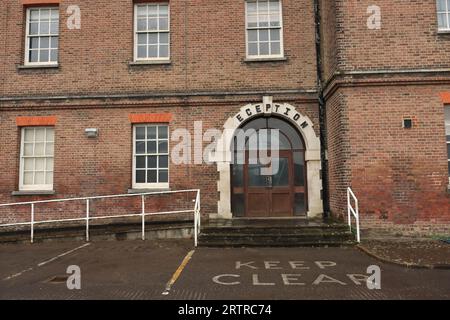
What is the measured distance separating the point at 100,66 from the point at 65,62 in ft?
3.66

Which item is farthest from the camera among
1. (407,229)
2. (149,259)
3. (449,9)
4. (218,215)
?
(218,215)

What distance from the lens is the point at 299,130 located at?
36.7ft

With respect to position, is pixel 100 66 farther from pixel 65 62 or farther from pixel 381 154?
pixel 381 154

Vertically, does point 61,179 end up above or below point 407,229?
above

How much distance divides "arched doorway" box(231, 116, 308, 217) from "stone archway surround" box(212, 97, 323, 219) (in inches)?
12.5

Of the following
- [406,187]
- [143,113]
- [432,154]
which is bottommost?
[406,187]

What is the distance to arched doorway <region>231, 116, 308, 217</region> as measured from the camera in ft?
37.0

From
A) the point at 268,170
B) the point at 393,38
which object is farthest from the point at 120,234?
the point at 393,38

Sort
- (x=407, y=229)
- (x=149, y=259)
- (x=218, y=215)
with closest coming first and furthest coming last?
1. (x=149, y=259)
2. (x=407, y=229)
3. (x=218, y=215)

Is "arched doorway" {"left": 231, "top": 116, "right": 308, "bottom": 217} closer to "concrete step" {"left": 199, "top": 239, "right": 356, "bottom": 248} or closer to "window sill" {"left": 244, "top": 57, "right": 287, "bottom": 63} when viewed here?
"window sill" {"left": 244, "top": 57, "right": 287, "bottom": 63}

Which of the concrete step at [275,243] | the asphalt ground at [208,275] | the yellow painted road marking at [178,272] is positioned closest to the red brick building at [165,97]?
the concrete step at [275,243]

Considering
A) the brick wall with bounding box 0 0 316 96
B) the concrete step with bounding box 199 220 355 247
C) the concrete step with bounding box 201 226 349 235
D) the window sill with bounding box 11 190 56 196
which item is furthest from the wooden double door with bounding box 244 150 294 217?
the window sill with bounding box 11 190 56 196

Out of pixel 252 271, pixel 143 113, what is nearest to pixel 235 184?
pixel 143 113

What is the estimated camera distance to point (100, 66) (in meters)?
11.5
